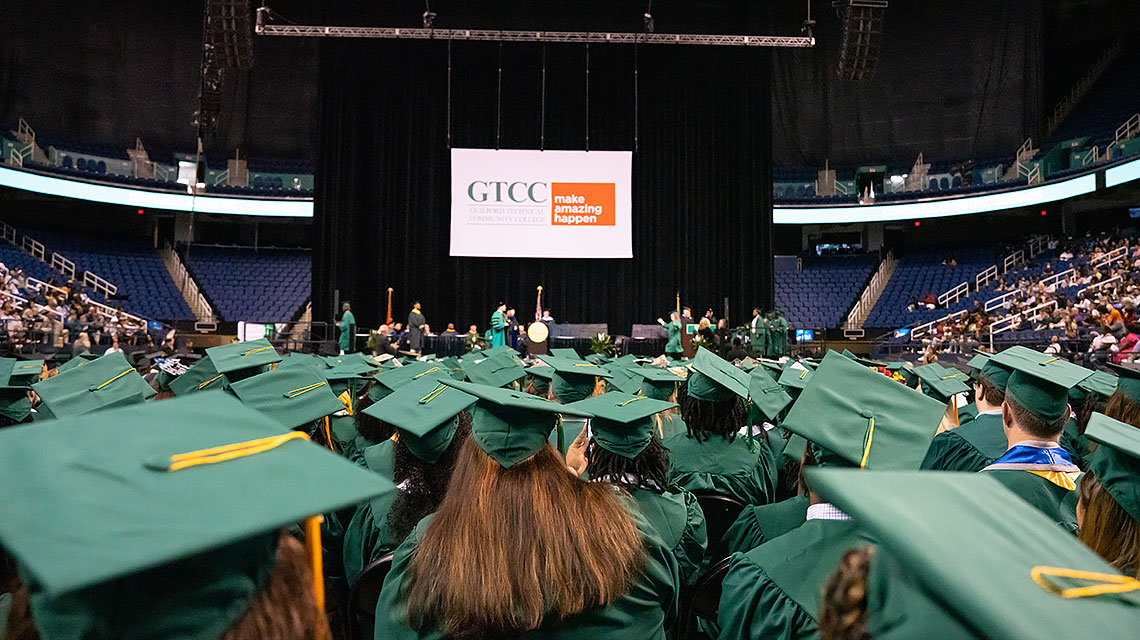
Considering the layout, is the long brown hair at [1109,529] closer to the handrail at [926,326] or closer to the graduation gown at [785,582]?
the graduation gown at [785,582]

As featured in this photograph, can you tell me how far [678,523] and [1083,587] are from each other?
132 centimetres

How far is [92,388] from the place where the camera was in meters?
3.46

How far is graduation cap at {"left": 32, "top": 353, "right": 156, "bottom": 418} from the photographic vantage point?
3.27 m

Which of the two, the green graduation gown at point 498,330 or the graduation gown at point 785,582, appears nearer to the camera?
the graduation gown at point 785,582

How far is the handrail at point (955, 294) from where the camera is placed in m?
22.7

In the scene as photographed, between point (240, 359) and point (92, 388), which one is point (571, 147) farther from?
point (92, 388)

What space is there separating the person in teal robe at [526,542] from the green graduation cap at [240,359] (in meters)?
2.44

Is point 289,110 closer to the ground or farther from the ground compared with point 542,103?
farther from the ground

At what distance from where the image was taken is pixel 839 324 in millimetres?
24266

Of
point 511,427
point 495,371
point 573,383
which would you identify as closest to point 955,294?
point 495,371

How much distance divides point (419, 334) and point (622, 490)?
14.0m

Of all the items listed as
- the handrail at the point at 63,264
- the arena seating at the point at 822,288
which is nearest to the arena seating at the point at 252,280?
the handrail at the point at 63,264

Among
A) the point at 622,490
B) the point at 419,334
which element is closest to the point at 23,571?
the point at 622,490

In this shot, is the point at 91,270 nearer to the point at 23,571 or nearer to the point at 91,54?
the point at 91,54
